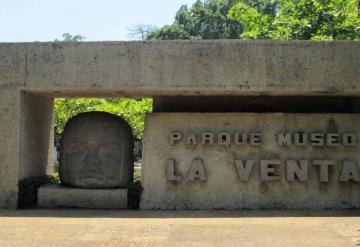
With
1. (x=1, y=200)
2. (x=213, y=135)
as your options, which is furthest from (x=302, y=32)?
(x=1, y=200)

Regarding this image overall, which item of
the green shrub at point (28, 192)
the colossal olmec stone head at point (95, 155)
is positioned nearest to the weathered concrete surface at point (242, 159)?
the colossal olmec stone head at point (95, 155)

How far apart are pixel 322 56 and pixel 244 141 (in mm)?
2243

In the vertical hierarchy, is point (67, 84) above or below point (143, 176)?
above

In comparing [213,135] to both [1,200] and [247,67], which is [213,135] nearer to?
[247,67]

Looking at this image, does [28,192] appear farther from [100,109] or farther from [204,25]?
[204,25]

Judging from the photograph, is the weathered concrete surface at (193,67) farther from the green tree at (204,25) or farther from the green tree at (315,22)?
the green tree at (204,25)

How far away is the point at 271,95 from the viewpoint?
10.5 metres

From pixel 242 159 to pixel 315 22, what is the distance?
10978mm

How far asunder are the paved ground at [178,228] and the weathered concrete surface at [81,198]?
0.50 m

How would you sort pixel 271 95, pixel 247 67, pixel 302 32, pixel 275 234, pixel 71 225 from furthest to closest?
pixel 302 32
pixel 271 95
pixel 247 67
pixel 71 225
pixel 275 234

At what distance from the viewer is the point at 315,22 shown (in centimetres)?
1900

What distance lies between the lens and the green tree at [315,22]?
719 inches

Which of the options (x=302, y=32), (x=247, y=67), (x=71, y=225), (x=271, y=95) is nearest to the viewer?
(x=71, y=225)

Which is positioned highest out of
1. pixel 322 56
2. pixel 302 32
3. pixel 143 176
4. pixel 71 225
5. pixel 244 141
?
pixel 302 32
